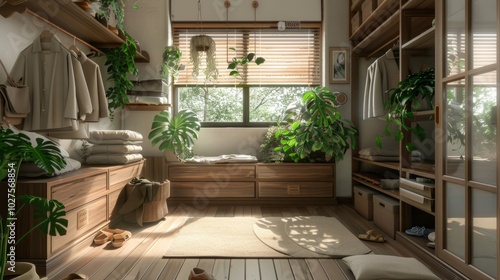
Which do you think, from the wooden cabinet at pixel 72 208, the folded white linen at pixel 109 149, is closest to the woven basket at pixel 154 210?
the wooden cabinet at pixel 72 208

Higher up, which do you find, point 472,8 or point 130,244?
point 472,8

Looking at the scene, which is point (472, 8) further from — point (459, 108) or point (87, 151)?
point (87, 151)

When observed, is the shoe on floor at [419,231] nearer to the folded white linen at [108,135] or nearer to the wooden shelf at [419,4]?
the wooden shelf at [419,4]

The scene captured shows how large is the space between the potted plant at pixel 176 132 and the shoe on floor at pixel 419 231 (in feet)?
8.36

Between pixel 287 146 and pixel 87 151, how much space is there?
2.22 metres

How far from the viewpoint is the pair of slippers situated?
2.70m

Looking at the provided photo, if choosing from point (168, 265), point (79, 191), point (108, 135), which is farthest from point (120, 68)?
point (168, 265)

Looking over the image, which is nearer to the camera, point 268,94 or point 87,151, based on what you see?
point 87,151

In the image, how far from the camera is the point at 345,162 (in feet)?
14.7

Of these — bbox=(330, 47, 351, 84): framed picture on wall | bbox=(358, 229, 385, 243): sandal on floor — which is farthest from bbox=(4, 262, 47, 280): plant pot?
bbox=(330, 47, 351, 84): framed picture on wall

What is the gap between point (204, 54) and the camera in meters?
4.56

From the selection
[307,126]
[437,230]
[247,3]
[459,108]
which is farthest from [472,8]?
[247,3]

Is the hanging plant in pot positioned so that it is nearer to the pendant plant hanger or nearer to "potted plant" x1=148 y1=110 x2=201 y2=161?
the pendant plant hanger

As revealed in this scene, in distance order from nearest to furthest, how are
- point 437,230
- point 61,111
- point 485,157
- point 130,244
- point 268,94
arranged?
1. point 485,157
2. point 437,230
3. point 61,111
4. point 130,244
5. point 268,94
